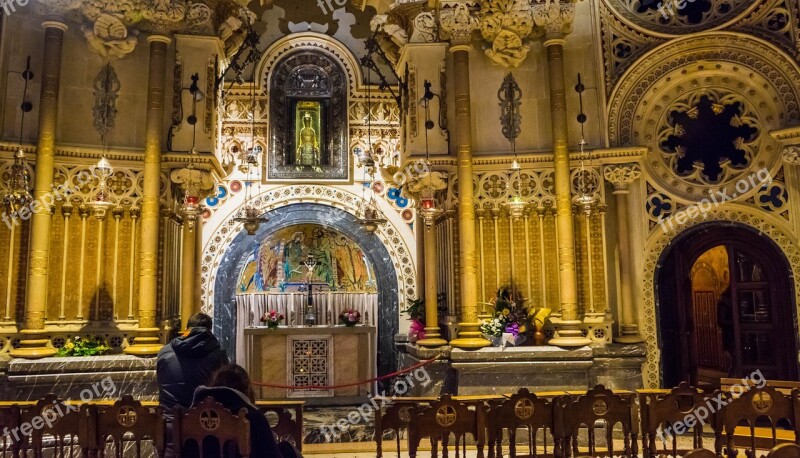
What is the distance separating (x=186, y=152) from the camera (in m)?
8.91

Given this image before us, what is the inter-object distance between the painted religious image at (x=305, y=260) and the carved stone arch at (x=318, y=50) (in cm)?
330

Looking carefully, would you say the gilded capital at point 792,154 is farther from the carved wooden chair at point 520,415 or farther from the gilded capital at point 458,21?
the carved wooden chair at point 520,415

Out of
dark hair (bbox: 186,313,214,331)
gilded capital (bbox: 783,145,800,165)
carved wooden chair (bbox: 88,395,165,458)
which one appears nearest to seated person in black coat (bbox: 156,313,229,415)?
dark hair (bbox: 186,313,214,331)

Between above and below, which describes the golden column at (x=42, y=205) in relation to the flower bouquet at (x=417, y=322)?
above

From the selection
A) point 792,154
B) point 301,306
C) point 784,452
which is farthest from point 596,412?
point 301,306

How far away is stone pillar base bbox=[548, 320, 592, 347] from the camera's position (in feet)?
27.4

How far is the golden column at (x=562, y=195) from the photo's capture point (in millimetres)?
8500

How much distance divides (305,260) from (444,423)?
30.4 feet

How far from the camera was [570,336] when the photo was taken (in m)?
8.43

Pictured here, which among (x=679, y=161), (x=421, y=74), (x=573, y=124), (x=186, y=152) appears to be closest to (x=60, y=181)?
(x=186, y=152)

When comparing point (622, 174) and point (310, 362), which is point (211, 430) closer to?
point (622, 174)

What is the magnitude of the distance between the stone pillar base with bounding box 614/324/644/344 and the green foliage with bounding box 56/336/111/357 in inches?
272

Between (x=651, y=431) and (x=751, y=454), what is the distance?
30.2 inches

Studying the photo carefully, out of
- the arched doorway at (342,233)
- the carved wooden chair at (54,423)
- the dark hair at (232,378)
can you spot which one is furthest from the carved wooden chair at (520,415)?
the arched doorway at (342,233)
